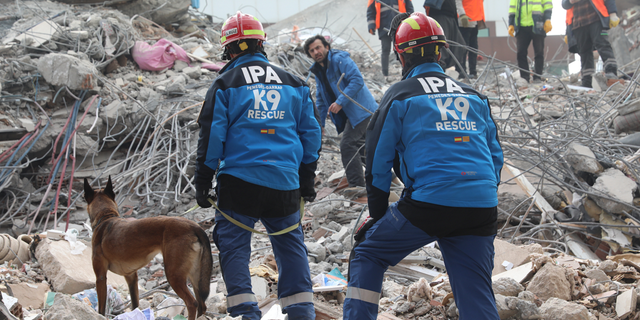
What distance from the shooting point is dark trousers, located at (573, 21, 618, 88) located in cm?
848

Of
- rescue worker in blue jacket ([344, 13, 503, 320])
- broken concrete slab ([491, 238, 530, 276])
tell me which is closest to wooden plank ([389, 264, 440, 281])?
broken concrete slab ([491, 238, 530, 276])

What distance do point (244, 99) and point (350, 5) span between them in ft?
49.3

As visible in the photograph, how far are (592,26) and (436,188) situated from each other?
8.14 m

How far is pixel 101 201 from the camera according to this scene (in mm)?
3203

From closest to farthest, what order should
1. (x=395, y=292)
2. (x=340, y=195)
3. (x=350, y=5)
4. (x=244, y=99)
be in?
(x=244, y=99) < (x=395, y=292) < (x=340, y=195) < (x=350, y=5)

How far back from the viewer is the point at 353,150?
5.50 m

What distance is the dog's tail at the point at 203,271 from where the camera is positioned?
281 cm

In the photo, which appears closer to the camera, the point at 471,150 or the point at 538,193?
the point at 471,150

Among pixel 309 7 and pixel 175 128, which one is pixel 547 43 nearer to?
pixel 309 7

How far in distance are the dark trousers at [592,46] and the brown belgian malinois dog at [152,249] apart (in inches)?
321

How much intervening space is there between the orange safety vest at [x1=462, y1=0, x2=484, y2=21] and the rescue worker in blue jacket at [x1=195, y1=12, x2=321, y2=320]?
7.54m

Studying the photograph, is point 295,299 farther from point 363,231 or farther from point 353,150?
point 353,150

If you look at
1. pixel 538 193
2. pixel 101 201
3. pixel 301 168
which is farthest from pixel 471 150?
pixel 538 193

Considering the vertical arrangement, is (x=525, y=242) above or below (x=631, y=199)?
below
